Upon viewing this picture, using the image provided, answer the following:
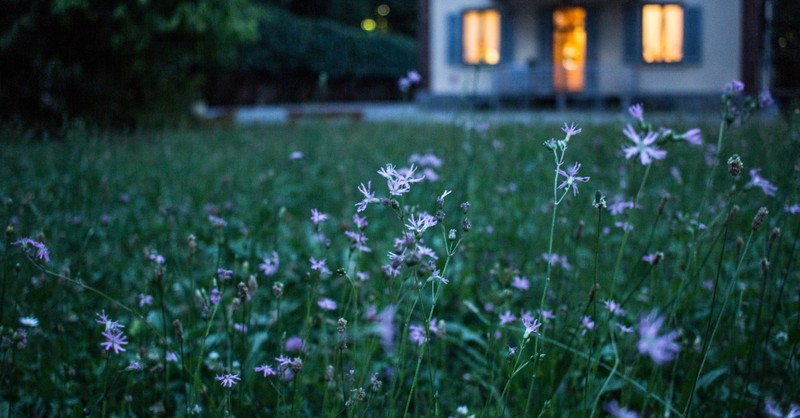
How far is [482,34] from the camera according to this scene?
13953 millimetres

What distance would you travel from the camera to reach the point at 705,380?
59.9 inches

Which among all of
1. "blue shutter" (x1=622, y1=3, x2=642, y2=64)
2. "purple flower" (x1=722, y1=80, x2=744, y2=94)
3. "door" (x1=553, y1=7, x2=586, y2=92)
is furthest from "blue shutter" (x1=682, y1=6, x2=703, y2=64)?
"purple flower" (x1=722, y1=80, x2=744, y2=94)

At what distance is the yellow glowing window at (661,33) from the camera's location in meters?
12.5

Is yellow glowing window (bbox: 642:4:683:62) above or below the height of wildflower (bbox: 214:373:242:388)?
above

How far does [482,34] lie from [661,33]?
334cm

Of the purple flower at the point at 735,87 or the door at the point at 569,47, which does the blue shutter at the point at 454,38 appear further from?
the purple flower at the point at 735,87

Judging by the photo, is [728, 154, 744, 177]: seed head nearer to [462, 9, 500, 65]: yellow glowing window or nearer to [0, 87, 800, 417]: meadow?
[0, 87, 800, 417]: meadow

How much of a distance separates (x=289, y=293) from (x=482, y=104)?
11784 millimetres

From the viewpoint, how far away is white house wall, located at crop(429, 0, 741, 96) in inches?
480

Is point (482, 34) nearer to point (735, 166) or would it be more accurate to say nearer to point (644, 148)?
point (735, 166)

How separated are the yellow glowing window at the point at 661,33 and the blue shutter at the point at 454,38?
11.1 feet

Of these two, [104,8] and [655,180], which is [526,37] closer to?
[104,8]

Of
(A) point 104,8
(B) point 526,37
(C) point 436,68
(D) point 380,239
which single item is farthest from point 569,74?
(D) point 380,239

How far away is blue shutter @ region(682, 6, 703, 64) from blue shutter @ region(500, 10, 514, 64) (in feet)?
10.2
